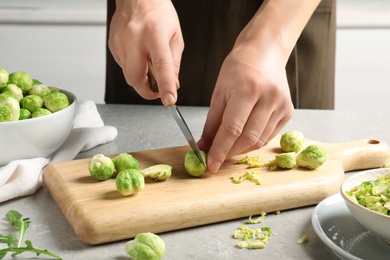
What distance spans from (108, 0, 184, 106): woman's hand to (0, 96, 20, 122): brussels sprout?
0.85 ft

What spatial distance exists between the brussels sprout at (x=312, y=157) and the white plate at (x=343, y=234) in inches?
5.8

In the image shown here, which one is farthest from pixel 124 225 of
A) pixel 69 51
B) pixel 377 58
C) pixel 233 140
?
pixel 377 58

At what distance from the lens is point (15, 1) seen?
338 cm

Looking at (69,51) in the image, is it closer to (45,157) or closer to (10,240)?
(45,157)

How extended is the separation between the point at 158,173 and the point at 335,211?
364 mm

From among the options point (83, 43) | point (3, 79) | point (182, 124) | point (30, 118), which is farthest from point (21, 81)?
point (83, 43)

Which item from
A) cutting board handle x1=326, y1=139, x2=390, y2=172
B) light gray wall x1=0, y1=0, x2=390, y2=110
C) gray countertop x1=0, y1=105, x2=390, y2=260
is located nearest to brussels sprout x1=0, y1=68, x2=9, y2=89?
gray countertop x1=0, y1=105, x2=390, y2=260

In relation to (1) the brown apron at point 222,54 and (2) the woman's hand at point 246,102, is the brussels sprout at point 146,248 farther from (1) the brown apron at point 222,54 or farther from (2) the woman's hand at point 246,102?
(1) the brown apron at point 222,54

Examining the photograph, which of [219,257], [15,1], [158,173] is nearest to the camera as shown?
[219,257]

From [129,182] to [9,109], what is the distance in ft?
1.19

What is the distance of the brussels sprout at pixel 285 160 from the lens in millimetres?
1543

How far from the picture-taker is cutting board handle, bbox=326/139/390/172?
5.43 feet

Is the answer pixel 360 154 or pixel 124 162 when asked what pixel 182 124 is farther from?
pixel 360 154

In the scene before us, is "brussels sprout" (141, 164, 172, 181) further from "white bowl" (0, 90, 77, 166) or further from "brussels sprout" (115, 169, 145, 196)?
"white bowl" (0, 90, 77, 166)
